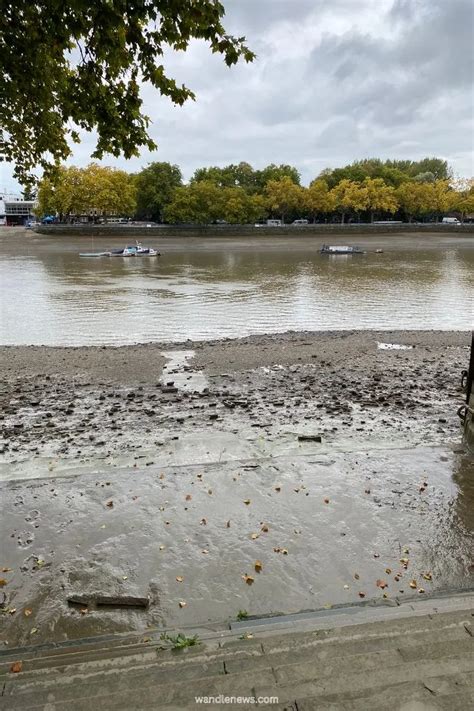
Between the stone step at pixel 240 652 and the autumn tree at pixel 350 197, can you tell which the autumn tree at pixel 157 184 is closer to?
the autumn tree at pixel 350 197

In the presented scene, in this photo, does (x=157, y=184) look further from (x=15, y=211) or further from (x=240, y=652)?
(x=240, y=652)

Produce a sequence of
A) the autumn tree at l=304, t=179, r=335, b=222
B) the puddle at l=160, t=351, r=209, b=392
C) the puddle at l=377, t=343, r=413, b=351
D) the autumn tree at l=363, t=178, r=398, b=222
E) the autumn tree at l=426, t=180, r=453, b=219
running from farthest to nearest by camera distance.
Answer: the autumn tree at l=426, t=180, r=453, b=219 → the autumn tree at l=363, t=178, r=398, b=222 → the autumn tree at l=304, t=179, r=335, b=222 → the puddle at l=377, t=343, r=413, b=351 → the puddle at l=160, t=351, r=209, b=392

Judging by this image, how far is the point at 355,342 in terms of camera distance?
15.9m

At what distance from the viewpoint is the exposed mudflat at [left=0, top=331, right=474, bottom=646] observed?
154 inches

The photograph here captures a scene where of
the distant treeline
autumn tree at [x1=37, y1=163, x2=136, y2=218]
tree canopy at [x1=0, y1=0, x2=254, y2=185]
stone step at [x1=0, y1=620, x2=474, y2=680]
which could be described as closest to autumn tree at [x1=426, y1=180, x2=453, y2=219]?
the distant treeline

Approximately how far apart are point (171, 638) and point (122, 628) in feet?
1.59

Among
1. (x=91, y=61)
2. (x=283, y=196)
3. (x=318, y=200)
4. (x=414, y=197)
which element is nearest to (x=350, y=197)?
(x=318, y=200)

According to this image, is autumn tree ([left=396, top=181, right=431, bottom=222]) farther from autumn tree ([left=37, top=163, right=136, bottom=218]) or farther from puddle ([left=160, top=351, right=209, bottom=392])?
puddle ([left=160, top=351, right=209, bottom=392])

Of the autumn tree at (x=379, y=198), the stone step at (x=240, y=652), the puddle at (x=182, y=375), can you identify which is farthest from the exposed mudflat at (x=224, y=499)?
the autumn tree at (x=379, y=198)

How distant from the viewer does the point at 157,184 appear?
3792 inches

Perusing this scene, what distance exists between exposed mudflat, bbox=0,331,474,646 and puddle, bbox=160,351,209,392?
0.17 meters

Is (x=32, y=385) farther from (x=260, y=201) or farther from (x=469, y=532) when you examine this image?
(x=260, y=201)

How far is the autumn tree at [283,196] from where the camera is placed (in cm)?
9750

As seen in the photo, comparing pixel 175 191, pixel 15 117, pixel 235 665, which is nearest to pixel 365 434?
pixel 235 665
